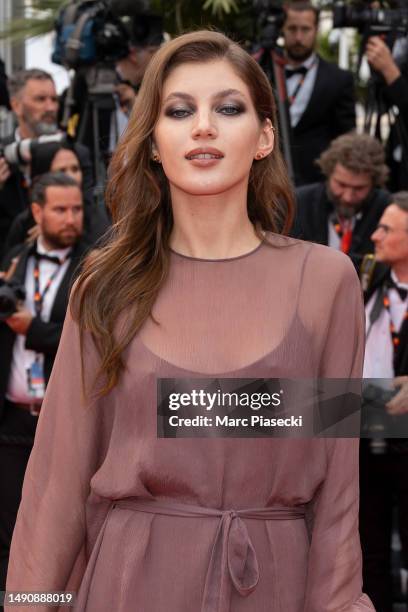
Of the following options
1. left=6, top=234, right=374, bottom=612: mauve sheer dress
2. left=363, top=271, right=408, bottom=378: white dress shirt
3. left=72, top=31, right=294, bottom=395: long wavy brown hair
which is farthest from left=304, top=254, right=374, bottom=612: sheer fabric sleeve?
left=363, top=271, right=408, bottom=378: white dress shirt

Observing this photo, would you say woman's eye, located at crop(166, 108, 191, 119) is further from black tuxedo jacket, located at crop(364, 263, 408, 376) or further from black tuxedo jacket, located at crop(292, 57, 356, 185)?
black tuxedo jacket, located at crop(292, 57, 356, 185)

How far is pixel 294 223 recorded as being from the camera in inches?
164

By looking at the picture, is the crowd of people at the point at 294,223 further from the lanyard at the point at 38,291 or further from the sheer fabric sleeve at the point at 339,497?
the sheer fabric sleeve at the point at 339,497

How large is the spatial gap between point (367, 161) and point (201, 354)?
11.8 feet

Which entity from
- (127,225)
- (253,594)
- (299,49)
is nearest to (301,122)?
(299,49)

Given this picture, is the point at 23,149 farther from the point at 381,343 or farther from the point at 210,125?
the point at 210,125

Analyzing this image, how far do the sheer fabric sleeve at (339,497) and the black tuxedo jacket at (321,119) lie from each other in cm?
424

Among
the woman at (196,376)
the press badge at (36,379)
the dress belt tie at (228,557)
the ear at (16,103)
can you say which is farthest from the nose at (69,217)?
the dress belt tie at (228,557)

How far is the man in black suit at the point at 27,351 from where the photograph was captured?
4.94m

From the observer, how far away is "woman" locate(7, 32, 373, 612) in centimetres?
227

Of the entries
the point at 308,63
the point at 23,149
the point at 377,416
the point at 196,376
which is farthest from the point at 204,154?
the point at 308,63

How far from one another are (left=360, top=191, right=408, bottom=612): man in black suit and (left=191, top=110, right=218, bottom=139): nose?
255 cm

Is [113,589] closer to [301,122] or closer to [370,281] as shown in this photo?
[370,281]

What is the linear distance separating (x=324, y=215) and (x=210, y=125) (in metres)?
3.42
